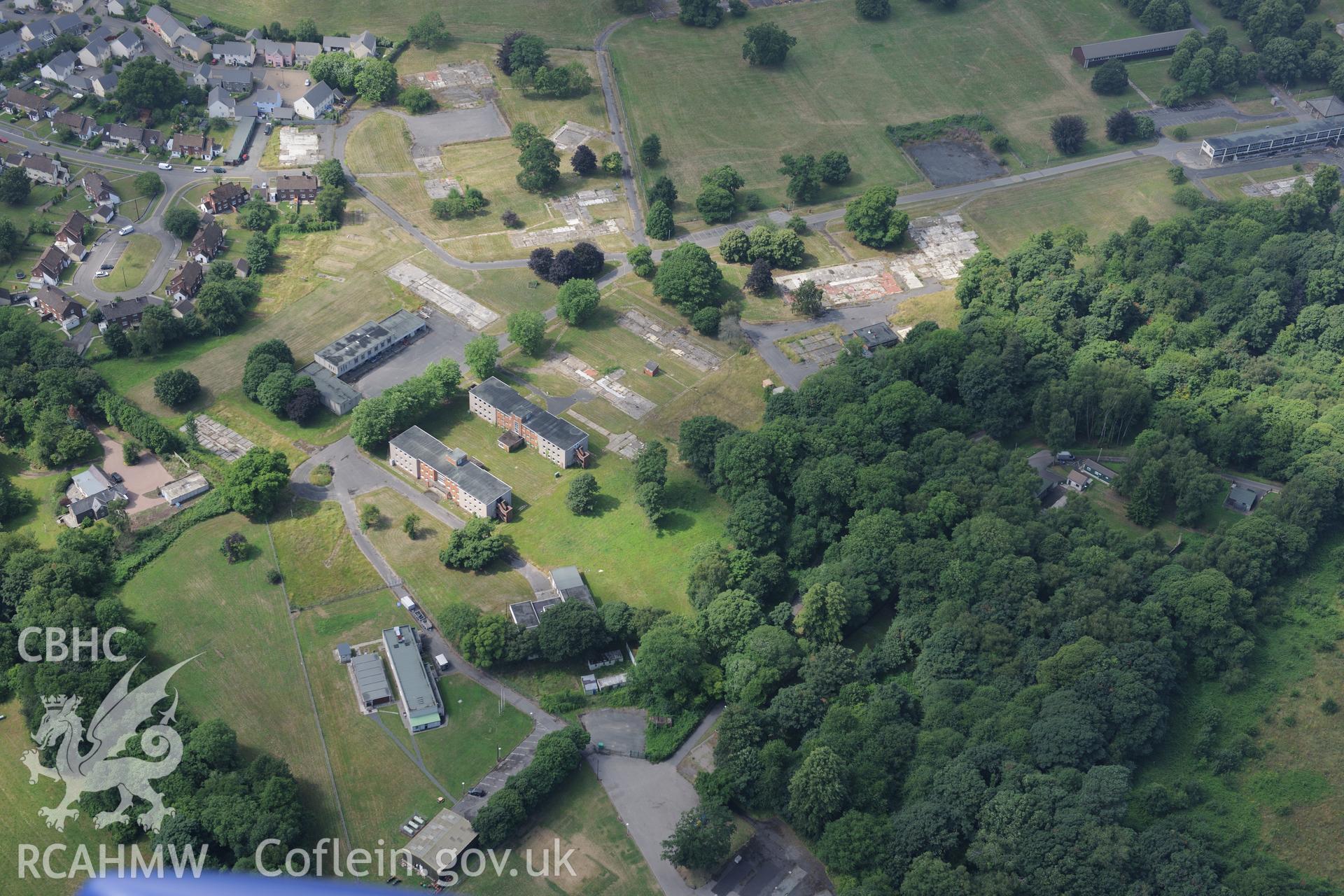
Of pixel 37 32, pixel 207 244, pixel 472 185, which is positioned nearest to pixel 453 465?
pixel 207 244

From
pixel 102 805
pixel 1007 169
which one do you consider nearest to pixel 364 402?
pixel 102 805

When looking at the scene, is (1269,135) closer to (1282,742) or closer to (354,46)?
(1282,742)

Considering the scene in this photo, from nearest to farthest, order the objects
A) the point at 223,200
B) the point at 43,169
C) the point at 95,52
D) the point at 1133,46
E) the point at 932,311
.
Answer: the point at 932,311 → the point at 223,200 → the point at 43,169 → the point at 95,52 → the point at 1133,46

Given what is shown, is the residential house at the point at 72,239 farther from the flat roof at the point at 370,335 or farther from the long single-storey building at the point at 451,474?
the long single-storey building at the point at 451,474

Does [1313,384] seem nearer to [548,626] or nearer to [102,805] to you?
[548,626]

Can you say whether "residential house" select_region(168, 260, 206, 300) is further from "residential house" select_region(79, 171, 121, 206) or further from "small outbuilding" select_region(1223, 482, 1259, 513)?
"small outbuilding" select_region(1223, 482, 1259, 513)

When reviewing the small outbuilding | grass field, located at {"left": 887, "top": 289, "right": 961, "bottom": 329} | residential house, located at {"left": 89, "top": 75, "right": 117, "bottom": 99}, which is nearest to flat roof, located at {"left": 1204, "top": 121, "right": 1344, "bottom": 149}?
grass field, located at {"left": 887, "top": 289, "right": 961, "bottom": 329}
